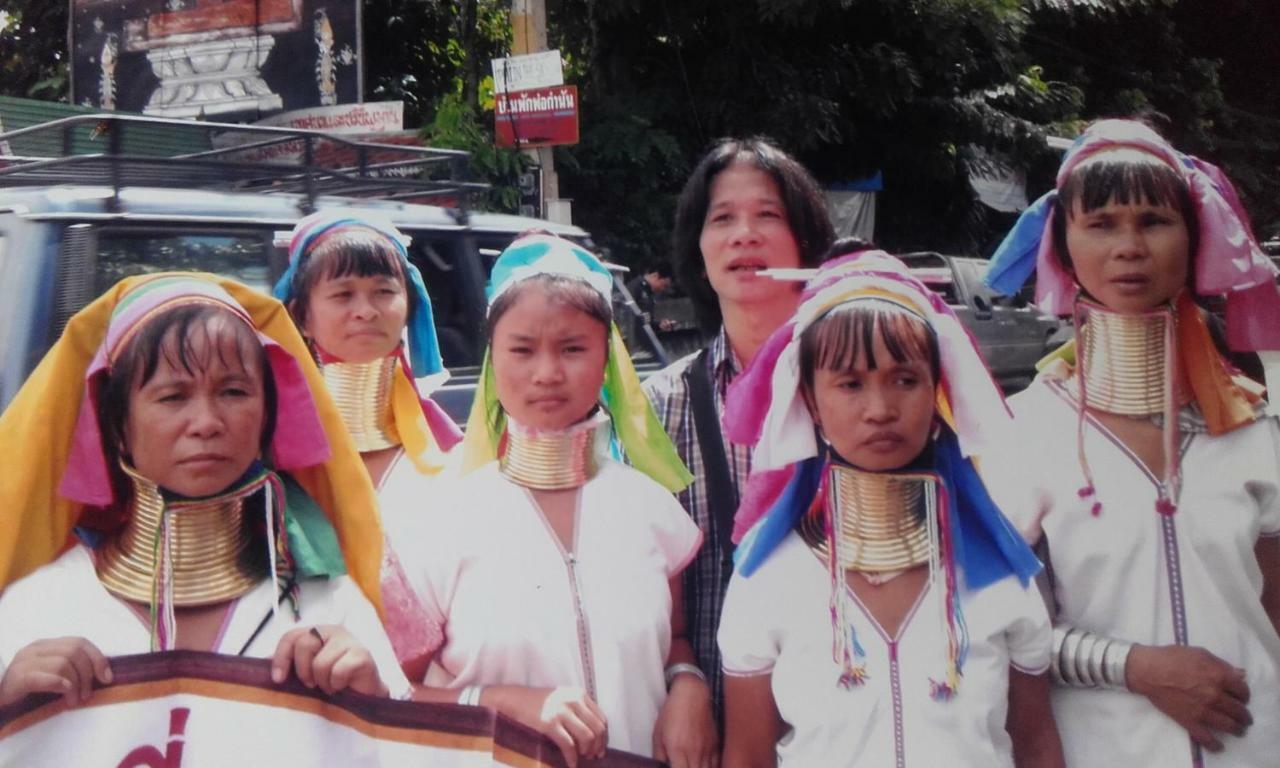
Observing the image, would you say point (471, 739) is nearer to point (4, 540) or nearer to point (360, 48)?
point (4, 540)

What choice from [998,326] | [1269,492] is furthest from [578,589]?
[998,326]

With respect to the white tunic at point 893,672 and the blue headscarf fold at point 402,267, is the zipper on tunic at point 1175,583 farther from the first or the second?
the blue headscarf fold at point 402,267

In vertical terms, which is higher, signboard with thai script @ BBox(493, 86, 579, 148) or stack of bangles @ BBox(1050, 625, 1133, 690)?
signboard with thai script @ BBox(493, 86, 579, 148)

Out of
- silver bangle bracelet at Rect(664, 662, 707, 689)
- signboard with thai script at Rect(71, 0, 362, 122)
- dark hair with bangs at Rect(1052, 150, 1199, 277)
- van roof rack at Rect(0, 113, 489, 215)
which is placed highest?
signboard with thai script at Rect(71, 0, 362, 122)

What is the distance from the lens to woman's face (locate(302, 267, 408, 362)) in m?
2.77

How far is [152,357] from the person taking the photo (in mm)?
1838

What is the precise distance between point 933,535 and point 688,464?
0.74 m

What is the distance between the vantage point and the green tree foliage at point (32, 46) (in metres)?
14.4

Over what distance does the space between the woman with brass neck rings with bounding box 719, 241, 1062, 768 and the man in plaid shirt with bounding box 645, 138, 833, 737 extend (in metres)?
0.44

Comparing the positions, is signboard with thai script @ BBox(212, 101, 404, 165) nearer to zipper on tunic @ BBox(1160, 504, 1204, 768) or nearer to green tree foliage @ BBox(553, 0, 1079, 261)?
green tree foliage @ BBox(553, 0, 1079, 261)

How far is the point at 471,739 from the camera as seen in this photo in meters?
1.98

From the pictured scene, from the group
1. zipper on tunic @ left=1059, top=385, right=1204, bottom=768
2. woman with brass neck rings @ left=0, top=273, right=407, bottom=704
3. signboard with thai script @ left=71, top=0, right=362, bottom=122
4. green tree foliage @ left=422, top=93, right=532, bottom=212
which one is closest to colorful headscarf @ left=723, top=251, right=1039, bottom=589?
zipper on tunic @ left=1059, top=385, right=1204, bottom=768

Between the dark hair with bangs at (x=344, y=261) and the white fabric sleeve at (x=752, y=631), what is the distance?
51.5 inches

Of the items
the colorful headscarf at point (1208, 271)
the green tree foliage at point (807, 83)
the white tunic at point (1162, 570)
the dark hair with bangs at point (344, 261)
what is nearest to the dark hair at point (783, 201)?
the colorful headscarf at point (1208, 271)
